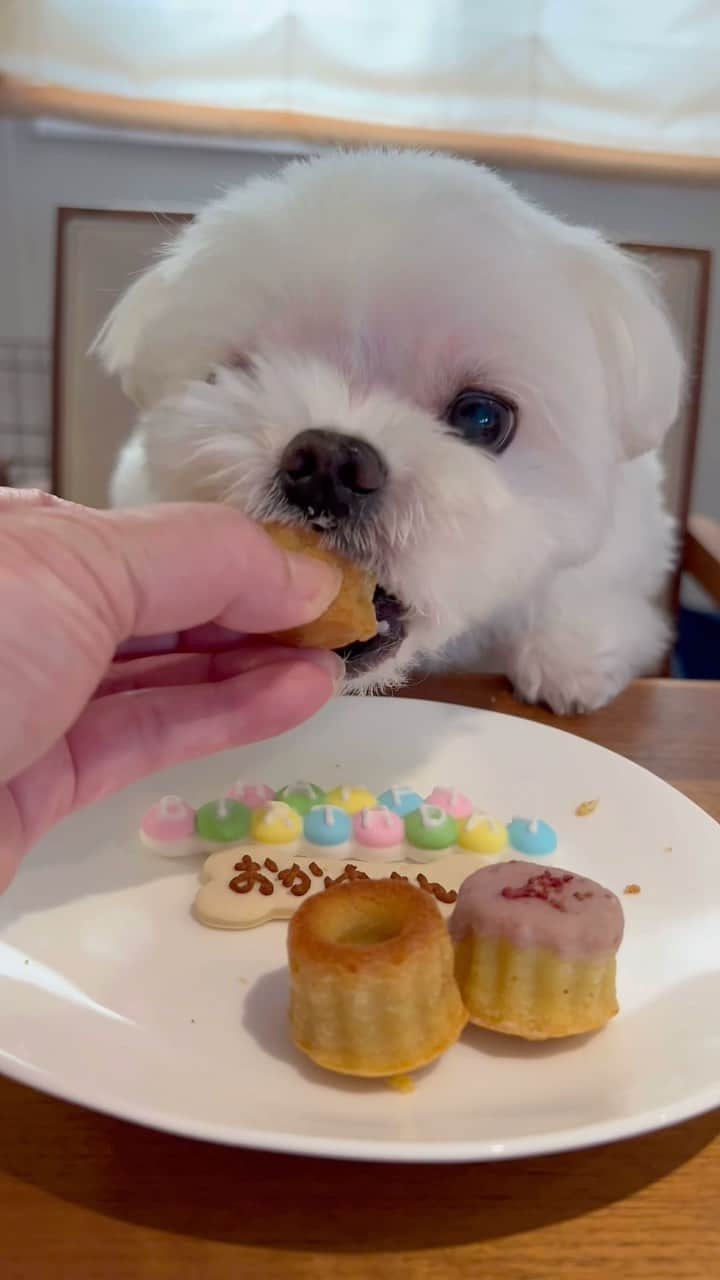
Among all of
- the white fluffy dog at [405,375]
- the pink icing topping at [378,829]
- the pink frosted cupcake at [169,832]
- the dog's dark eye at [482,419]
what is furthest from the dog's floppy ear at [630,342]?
the pink frosted cupcake at [169,832]

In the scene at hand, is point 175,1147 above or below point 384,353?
below

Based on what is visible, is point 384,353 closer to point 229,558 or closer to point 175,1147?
point 229,558

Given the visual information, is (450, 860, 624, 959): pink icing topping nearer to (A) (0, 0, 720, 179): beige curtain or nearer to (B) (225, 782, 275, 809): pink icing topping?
(B) (225, 782, 275, 809): pink icing topping

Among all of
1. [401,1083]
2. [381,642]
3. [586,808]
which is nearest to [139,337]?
[381,642]

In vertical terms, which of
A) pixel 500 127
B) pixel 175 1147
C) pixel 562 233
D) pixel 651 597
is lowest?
pixel 175 1147

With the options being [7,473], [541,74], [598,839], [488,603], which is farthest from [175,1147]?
[541,74]

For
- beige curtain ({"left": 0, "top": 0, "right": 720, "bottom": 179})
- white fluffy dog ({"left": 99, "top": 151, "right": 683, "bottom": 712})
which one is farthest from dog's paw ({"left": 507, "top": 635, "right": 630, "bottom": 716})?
beige curtain ({"left": 0, "top": 0, "right": 720, "bottom": 179})

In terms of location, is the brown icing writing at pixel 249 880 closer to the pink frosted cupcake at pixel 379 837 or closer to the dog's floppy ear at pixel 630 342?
the pink frosted cupcake at pixel 379 837
